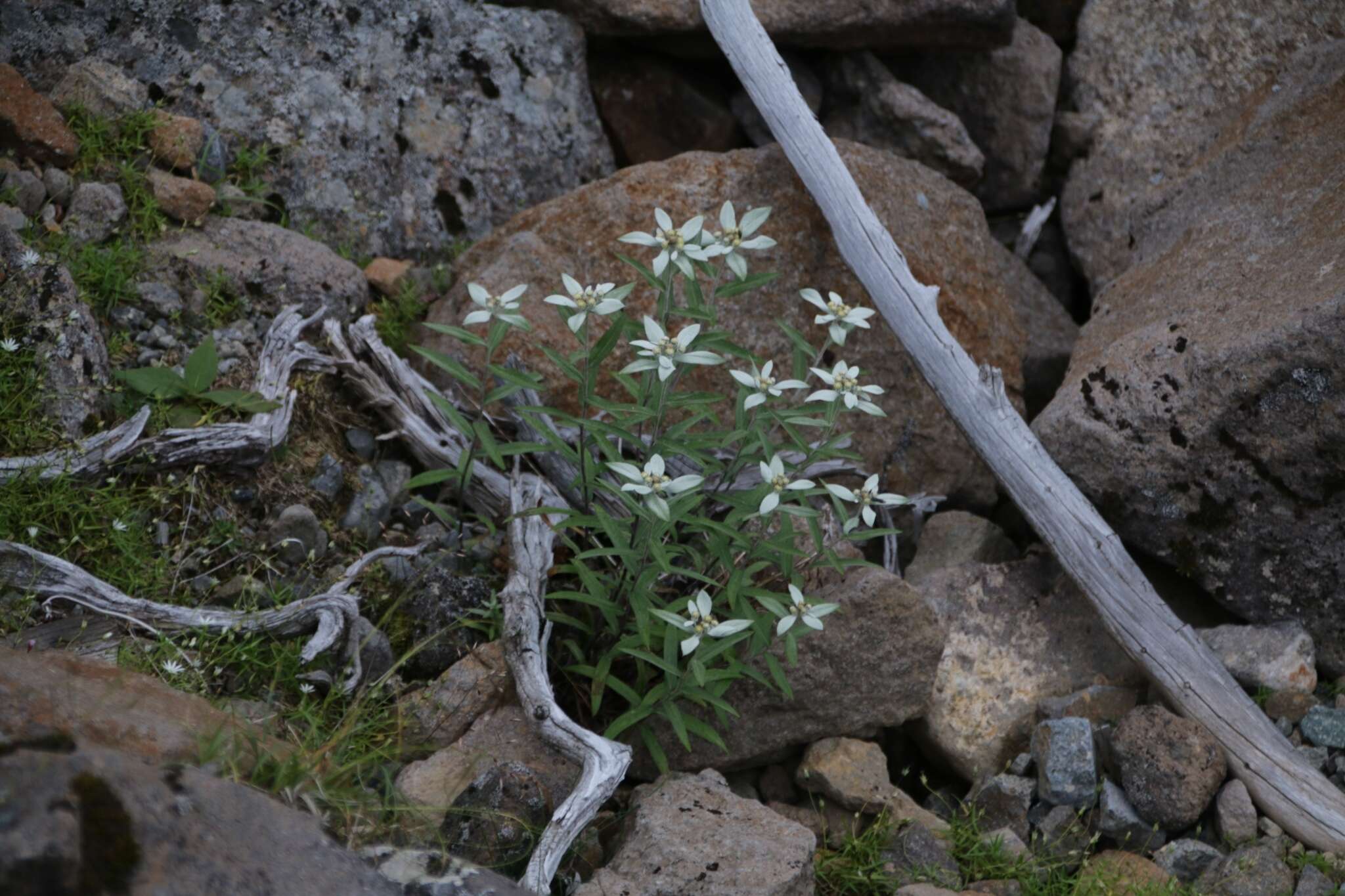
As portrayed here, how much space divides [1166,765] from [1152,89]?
→ 3044mm

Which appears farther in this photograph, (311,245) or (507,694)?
(311,245)

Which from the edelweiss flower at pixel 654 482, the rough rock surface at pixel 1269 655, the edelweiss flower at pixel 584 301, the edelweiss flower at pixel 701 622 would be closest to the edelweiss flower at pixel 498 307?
the edelweiss flower at pixel 584 301

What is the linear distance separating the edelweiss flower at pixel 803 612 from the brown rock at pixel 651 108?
279 cm

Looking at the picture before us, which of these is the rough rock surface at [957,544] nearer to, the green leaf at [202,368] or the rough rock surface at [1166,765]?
the rough rock surface at [1166,765]

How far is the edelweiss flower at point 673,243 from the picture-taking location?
2.95 metres

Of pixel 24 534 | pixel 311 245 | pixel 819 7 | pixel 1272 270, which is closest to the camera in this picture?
pixel 24 534

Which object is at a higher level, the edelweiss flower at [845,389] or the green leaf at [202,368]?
the edelweiss flower at [845,389]

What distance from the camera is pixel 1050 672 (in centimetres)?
381

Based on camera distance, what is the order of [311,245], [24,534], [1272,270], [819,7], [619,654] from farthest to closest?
[819,7] → [311,245] → [1272,270] → [619,654] → [24,534]

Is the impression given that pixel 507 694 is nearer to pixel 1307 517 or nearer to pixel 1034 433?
pixel 1034 433

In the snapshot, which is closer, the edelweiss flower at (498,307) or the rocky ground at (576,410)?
the rocky ground at (576,410)

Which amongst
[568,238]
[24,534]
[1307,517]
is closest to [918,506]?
[1307,517]

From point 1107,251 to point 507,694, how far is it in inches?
127

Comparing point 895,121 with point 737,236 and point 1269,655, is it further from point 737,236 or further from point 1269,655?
point 1269,655
